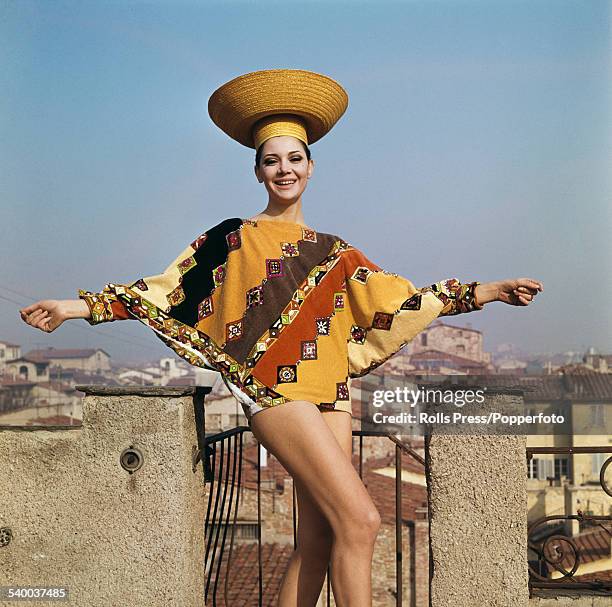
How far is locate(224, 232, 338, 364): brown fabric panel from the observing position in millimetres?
3027

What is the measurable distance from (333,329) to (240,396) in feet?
1.63

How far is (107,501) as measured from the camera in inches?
125

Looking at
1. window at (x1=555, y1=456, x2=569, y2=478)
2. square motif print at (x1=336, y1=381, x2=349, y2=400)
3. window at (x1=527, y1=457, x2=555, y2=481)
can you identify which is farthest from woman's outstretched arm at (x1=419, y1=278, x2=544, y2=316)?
window at (x1=555, y1=456, x2=569, y2=478)

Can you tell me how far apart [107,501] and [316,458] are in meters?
0.99

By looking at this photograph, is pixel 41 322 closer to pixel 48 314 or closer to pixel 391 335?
pixel 48 314

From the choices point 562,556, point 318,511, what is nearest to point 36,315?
point 318,511

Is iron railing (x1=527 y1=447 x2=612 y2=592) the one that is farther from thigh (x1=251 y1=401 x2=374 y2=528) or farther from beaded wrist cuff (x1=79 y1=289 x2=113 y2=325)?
beaded wrist cuff (x1=79 y1=289 x2=113 y2=325)

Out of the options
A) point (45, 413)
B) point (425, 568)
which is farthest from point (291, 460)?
point (45, 413)

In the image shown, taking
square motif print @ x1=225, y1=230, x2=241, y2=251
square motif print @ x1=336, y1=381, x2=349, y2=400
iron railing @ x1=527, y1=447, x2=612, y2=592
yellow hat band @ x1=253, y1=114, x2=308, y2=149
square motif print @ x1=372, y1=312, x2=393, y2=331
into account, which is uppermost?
yellow hat band @ x1=253, y1=114, x2=308, y2=149

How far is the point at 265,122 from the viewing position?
3.28m

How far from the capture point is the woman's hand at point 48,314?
3088 millimetres

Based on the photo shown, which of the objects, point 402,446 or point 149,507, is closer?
point 149,507

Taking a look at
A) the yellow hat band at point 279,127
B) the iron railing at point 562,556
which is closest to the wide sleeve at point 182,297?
the yellow hat band at point 279,127

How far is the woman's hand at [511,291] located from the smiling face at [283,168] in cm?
91
